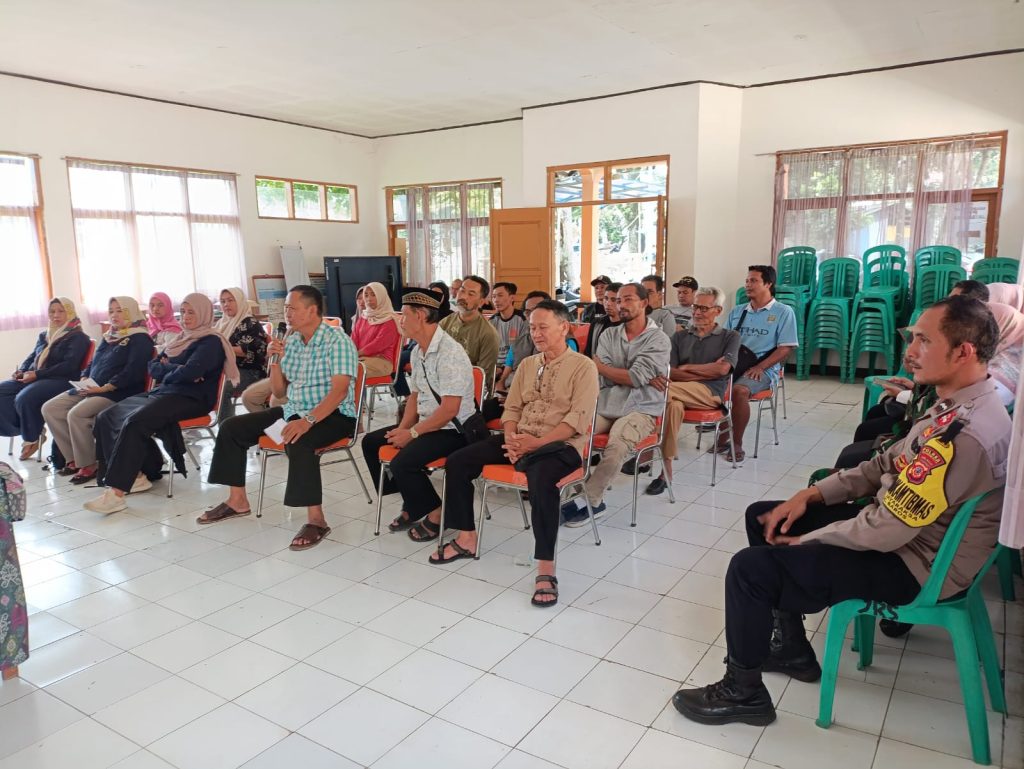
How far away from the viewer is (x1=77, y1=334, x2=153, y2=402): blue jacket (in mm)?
4422

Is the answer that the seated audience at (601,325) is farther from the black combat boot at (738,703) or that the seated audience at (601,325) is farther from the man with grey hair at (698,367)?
the black combat boot at (738,703)

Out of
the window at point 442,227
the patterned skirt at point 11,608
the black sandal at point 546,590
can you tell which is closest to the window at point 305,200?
the window at point 442,227

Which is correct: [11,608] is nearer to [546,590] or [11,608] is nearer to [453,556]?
[453,556]

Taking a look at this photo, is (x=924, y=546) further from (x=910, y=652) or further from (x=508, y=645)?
(x=508, y=645)

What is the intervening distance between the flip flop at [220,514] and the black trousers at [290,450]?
177 mm

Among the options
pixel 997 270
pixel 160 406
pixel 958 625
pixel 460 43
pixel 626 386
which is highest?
pixel 460 43

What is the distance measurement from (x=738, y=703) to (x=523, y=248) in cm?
736

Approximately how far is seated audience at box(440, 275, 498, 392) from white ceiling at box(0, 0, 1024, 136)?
219 cm

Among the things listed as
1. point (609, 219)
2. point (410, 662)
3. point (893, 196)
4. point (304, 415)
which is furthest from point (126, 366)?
point (893, 196)

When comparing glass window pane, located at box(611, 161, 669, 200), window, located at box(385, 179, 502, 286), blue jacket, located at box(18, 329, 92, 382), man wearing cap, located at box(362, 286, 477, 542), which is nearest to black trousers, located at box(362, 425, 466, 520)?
man wearing cap, located at box(362, 286, 477, 542)

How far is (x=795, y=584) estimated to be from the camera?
196cm

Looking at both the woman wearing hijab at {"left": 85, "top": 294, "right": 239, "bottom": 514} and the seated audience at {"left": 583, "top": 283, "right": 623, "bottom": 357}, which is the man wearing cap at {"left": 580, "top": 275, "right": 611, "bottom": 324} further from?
the woman wearing hijab at {"left": 85, "top": 294, "right": 239, "bottom": 514}

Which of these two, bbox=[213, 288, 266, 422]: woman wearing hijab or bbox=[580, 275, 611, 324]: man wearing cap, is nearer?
bbox=[213, 288, 266, 422]: woman wearing hijab

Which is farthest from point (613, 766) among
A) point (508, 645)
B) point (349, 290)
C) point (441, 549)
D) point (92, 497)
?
point (349, 290)
